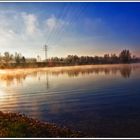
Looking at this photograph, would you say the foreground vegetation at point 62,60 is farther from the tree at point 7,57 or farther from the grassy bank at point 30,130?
the grassy bank at point 30,130

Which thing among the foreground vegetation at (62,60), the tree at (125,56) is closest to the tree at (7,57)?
the foreground vegetation at (62,60)

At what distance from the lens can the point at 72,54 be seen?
39.5 feet

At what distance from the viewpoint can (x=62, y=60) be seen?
40.7 ft

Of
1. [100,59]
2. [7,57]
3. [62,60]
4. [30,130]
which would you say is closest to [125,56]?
[100,59]

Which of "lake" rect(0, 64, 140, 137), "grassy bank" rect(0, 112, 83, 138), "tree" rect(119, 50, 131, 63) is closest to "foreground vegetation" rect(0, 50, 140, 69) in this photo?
"tree" rect(119, 50, 131, 63)

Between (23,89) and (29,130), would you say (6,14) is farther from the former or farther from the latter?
(23,89)

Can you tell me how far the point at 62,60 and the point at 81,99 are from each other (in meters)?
1.80

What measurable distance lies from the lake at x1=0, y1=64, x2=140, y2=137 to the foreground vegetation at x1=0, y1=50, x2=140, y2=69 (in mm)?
329

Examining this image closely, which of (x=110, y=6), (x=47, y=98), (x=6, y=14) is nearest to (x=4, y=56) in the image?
(x=6, y=14)

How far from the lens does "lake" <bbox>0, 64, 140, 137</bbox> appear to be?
31.9ft

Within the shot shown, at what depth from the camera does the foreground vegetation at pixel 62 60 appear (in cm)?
1195

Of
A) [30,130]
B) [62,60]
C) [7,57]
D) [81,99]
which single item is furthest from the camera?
[81,99]

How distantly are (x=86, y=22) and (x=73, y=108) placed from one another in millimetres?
2866

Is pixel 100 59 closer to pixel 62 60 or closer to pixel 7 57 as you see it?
pixel 62 60
